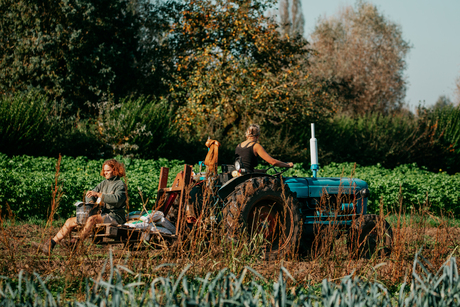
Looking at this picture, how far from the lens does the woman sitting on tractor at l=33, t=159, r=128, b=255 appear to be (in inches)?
179

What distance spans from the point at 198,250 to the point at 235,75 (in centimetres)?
1200

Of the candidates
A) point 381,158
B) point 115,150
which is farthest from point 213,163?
point 381,158

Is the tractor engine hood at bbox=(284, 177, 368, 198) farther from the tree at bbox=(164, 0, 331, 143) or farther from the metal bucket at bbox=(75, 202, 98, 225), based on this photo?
the tree at bbox=(164, 0, 331, 143)

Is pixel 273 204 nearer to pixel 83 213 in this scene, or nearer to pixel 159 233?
pixel 159 233

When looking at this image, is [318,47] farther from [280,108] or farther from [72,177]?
[72,177]

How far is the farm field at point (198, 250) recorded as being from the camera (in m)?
3.45

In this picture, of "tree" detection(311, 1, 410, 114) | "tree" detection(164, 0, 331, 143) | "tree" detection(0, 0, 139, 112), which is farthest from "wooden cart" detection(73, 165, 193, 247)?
"tree" detection(311, 1, 410, 114)

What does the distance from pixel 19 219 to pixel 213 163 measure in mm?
4167

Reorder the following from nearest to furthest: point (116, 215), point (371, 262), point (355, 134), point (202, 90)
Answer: point (371, 262) < point (116, 215) < point (202, 90) < point (355, 134)

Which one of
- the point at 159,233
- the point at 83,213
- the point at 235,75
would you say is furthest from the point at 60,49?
the point at 159,233

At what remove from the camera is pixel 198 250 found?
3877 mm

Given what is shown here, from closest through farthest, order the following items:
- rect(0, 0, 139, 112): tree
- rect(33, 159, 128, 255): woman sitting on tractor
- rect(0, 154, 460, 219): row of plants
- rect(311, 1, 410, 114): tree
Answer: rect(33, 159, 128, 255): woman sitting on tractor, rect(0, 154, 460, 219): row of plants, rect(0, 0, 139, 112): tree, rect(311, 1, 410, 114): tree

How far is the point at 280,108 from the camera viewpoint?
51.2 ft

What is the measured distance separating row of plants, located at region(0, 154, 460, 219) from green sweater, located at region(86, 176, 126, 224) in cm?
24
